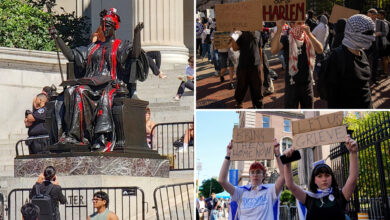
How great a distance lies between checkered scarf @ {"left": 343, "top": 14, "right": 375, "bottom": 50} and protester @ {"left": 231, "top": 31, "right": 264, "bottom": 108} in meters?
2.62

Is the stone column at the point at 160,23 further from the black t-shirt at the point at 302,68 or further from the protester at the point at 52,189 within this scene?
the black t-shirt at the point at 302,68

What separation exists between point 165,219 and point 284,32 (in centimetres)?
368

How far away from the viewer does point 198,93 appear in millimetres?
12414

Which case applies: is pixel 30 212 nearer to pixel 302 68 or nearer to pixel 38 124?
pixel 302 68

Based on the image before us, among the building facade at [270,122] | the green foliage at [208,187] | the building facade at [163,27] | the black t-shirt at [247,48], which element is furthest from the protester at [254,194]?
the green foliage at [208,187]

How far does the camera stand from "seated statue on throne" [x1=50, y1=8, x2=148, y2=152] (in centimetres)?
1351

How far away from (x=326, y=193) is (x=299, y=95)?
162 inches

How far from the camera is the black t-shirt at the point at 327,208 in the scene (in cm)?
680

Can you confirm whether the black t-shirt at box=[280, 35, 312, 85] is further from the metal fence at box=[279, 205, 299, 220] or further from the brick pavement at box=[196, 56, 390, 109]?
the metal fence at box=[279, 205, 299, 220]

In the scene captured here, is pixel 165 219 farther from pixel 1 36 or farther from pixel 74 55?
pixel 1 36

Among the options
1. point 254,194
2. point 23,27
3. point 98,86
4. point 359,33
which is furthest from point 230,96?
point 23,27

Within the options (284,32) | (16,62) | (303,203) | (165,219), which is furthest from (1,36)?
(303,203)

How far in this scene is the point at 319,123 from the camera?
Result: 7.17 meters

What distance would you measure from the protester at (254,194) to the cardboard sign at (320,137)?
1.19ft
